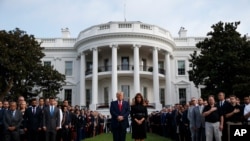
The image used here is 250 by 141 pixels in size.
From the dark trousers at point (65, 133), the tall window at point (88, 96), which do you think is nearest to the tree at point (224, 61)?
the dark trousers at point (65, 133)

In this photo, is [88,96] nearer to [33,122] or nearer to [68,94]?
[68,94]

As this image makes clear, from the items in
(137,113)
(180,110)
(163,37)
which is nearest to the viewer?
(137,113)

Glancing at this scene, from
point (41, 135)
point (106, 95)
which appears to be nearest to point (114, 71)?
point (106, 95)

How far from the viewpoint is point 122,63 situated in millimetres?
41469

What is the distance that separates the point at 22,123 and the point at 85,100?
2804 centimetres

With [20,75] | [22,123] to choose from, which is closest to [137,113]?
[22,123]

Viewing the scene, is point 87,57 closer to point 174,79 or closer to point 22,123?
point 174,79

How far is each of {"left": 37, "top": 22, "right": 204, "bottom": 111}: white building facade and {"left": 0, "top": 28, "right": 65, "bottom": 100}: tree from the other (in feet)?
26.2

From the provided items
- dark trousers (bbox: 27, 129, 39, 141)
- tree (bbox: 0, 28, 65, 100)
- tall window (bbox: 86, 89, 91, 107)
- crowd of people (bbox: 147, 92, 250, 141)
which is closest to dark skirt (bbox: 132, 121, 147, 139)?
crowd of people (bbox: 147, 92, 250, 141)

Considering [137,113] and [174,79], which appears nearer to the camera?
[137,113]

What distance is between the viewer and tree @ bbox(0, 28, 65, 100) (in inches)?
1197

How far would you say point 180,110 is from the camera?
55.7 ft

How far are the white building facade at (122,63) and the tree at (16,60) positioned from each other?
7982 mm

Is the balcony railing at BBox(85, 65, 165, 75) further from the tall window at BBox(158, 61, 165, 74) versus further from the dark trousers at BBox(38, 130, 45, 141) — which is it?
the dark trousers at BBox(38, 130, 45, 141)
